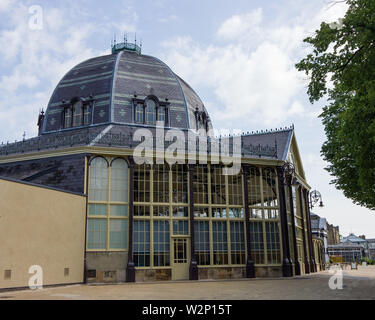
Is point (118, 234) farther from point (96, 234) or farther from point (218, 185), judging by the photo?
point (218, 185)

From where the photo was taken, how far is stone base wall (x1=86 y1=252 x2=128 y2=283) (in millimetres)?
21078

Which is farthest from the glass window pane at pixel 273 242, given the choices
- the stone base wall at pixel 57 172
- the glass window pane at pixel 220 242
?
the stone base wall at pixel 57 172

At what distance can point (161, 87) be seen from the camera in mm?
29844

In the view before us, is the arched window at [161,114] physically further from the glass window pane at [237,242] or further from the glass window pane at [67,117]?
the glass window pane at [237,242]

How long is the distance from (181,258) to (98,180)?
247 inches

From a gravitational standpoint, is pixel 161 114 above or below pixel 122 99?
below

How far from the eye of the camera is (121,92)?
28094 mm

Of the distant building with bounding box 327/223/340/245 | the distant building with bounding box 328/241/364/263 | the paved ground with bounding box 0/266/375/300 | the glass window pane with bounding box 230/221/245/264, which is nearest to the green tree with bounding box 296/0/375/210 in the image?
the paved ground with bounding box 0/266/375/300

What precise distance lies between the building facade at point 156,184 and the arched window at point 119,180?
5cm

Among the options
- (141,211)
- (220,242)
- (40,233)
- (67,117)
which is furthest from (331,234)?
(40,233)

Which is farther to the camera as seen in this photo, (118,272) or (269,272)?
(269,272)

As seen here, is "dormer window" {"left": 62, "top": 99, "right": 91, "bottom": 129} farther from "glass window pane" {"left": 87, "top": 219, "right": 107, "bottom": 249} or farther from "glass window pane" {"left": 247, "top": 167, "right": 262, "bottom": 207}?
"glass window pane" {"left": 247, "top": 167, "right": 262, "bottom": 207}

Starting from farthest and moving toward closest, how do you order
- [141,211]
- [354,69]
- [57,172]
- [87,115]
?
1. [87,115]
2. [141,211]
3. [57,172]
4. [354,69]

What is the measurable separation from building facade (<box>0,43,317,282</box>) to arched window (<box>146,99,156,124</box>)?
0.08 meters
